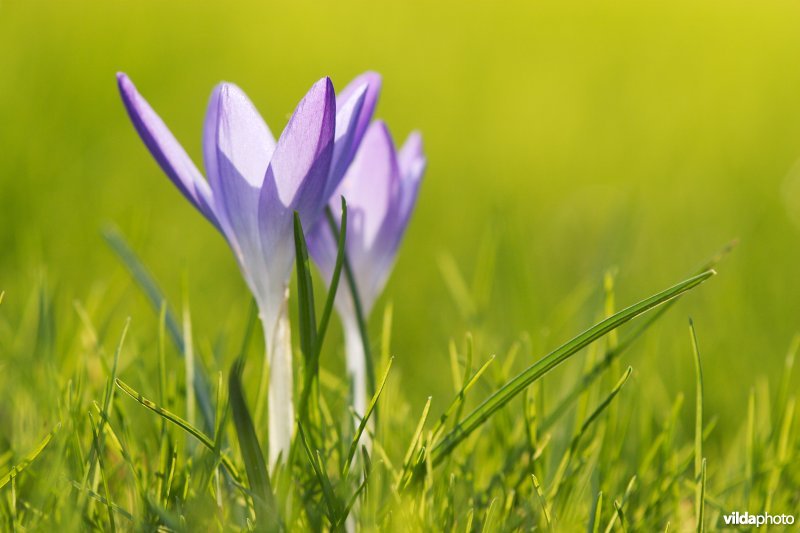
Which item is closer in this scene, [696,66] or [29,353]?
[29,353]

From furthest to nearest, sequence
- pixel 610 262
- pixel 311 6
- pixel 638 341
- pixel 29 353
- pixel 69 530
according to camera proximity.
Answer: pixel 311 6
pixel 638 341
pixel 610 262
pixel 29 353
pixel 69 530

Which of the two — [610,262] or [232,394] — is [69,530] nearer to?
[232,394]

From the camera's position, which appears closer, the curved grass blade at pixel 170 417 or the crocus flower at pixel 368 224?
the curved grass blade at pixel 170 417

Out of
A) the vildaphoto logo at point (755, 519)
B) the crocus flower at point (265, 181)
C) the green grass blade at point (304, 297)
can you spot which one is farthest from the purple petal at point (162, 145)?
the vildaphoto logo at point (755, 519)

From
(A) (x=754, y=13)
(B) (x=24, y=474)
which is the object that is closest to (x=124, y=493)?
(B) (x=24, y=474)

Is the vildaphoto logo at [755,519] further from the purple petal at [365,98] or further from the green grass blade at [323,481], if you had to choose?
the purple petal at [365,98]

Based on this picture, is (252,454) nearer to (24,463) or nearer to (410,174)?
(24,463)
